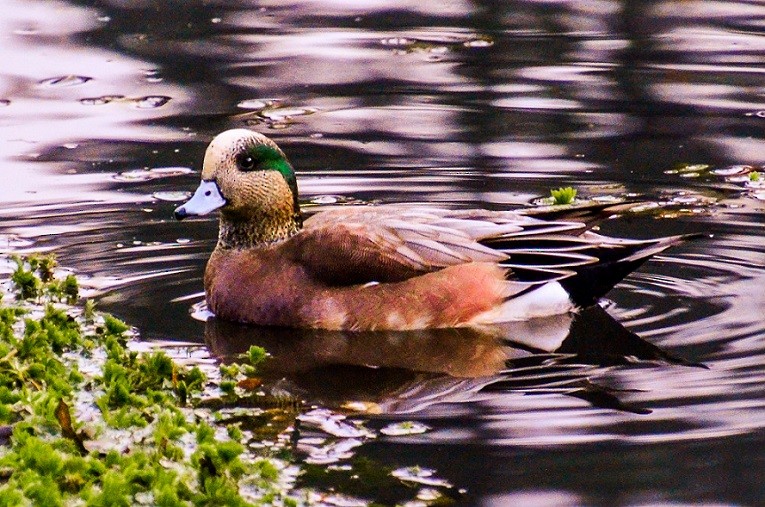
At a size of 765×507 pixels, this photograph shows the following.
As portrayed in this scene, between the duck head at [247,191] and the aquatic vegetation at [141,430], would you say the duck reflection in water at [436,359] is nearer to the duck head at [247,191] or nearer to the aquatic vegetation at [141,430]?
the aquatic vegetation at [141,430]

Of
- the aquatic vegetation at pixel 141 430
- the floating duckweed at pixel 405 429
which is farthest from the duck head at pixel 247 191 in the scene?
the floating duckweed at pixel 405 429

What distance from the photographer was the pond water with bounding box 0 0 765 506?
5750mm

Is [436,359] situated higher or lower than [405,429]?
lower

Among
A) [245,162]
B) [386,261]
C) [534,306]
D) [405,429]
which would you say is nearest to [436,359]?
[386,261]

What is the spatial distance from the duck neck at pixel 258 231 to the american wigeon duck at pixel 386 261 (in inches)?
0.4

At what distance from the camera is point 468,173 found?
9.85 meters

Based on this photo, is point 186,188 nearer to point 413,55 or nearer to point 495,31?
point 413,55

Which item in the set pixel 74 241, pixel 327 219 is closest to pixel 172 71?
pixel 74 241

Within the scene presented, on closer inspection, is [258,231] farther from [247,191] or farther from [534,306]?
[534,306]

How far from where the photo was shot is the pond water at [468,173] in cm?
575

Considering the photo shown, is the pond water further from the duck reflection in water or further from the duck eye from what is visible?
the duck eye

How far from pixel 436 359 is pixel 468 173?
118 inches

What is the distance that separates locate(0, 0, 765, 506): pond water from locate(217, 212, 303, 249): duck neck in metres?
0.37

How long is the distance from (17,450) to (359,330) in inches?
111
